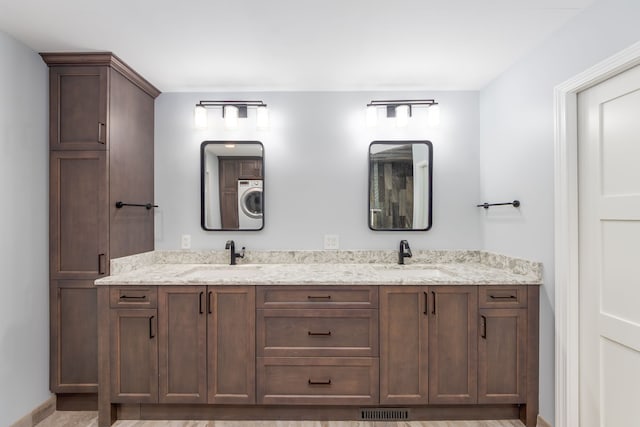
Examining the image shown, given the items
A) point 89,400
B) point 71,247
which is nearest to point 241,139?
point 71,247

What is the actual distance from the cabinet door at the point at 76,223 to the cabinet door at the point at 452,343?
6.91ft

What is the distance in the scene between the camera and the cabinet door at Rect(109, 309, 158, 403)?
2.16 metres

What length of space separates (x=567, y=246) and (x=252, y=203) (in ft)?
6.87

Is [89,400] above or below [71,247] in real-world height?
below

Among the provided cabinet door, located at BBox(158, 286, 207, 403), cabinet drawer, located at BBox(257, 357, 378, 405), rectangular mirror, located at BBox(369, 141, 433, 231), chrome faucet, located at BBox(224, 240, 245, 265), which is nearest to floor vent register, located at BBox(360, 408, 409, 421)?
cabinet drawer, located at BBox(257, 357, 378, 405)

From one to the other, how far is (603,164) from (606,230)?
0.32 metres

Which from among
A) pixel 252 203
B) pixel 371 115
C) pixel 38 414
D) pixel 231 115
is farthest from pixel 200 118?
pixel 38 414

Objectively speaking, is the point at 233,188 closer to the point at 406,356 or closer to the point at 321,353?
the point at 321,353

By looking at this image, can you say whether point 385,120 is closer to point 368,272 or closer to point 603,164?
point 368,272

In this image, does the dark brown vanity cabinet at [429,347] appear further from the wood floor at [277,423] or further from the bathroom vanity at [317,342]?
the wood floor at [277,423]

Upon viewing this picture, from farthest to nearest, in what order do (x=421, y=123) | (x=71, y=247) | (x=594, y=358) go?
(x=421, y=123) → (x=71, y=247) → (x=594, y=358)

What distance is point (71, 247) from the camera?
2264mm

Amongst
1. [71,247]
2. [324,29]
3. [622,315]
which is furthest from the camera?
[71,247]

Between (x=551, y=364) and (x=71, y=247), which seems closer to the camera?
(x=551, y=364)
